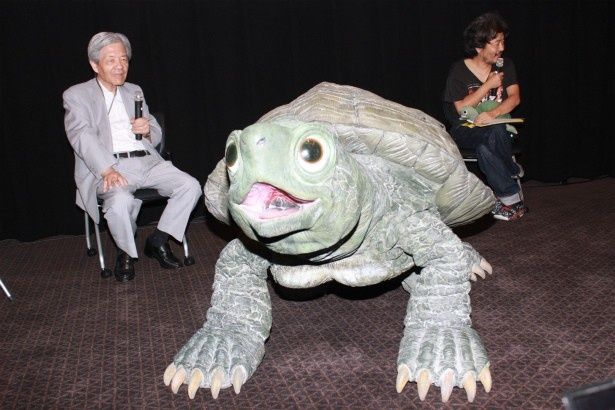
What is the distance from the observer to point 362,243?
5.64 feet

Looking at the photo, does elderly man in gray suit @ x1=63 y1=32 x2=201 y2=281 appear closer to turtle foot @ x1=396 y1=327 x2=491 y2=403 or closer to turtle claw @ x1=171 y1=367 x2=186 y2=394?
turtle claw @ x1=171 y1=367 x2=186 y2=394

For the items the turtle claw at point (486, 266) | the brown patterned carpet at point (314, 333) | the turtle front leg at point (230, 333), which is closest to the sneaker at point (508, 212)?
the brown patterned carpet at point (314, 333)

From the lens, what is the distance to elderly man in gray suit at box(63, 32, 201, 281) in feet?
9.34

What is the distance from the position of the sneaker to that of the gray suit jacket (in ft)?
7.47

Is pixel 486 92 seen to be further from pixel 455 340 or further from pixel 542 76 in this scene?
pixel 455 340

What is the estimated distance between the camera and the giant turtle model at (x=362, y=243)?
54.3 inches

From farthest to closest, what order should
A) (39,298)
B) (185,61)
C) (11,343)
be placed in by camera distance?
(185,61) → (39,298) → (11,343)

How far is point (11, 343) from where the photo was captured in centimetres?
211

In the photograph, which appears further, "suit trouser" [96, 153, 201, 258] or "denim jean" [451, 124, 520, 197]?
"denim jean" [451, 124, 520, 197]

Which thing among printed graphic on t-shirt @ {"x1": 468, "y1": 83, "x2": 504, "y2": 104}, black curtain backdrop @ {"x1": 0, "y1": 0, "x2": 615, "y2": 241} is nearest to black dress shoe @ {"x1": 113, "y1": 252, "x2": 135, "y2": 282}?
black curtain backdrop @ {"x1": 0, "y1": 0, "x2": 615, "y2": 241}

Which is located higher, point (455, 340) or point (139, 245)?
point (455, 340)

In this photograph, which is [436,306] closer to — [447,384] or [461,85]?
[447,384]

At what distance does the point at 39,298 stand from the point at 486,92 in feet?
8.94

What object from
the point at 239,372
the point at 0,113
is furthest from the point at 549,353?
the point at 0,113
